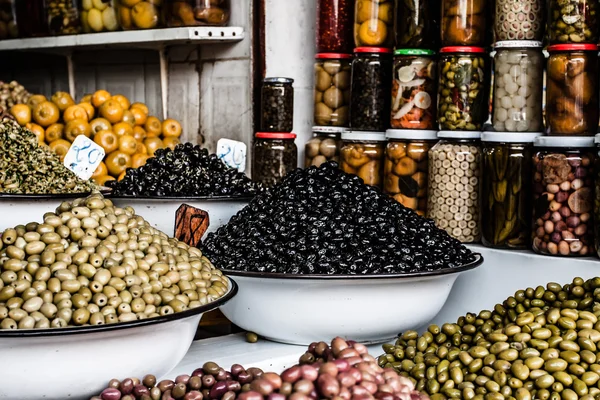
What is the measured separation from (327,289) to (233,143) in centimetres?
107

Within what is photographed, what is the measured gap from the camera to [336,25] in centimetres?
259

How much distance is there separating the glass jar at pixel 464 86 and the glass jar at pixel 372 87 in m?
0.24

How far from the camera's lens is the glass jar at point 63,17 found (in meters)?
3.46

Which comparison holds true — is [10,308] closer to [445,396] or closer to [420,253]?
[445,396]

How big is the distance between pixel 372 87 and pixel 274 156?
413 mm

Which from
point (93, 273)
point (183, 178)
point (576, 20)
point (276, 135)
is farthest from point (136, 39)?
point (93, 273)

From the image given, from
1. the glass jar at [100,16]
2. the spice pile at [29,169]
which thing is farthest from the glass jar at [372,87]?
the glass jar at [100,16]

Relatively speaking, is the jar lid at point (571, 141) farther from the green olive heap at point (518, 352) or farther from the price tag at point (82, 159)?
the price tag at point (82, 159)

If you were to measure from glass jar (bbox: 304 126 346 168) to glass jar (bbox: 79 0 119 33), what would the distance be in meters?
1.14

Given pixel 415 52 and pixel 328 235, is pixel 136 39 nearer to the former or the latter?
pixel 415 52

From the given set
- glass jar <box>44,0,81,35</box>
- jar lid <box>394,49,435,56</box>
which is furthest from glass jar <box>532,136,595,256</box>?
glass jar <box>44,0,81,35</box>

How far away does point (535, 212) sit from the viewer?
201cm

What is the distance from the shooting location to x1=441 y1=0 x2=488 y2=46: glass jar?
7.16ft

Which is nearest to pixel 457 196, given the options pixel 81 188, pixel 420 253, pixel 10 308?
pixel 420 253
